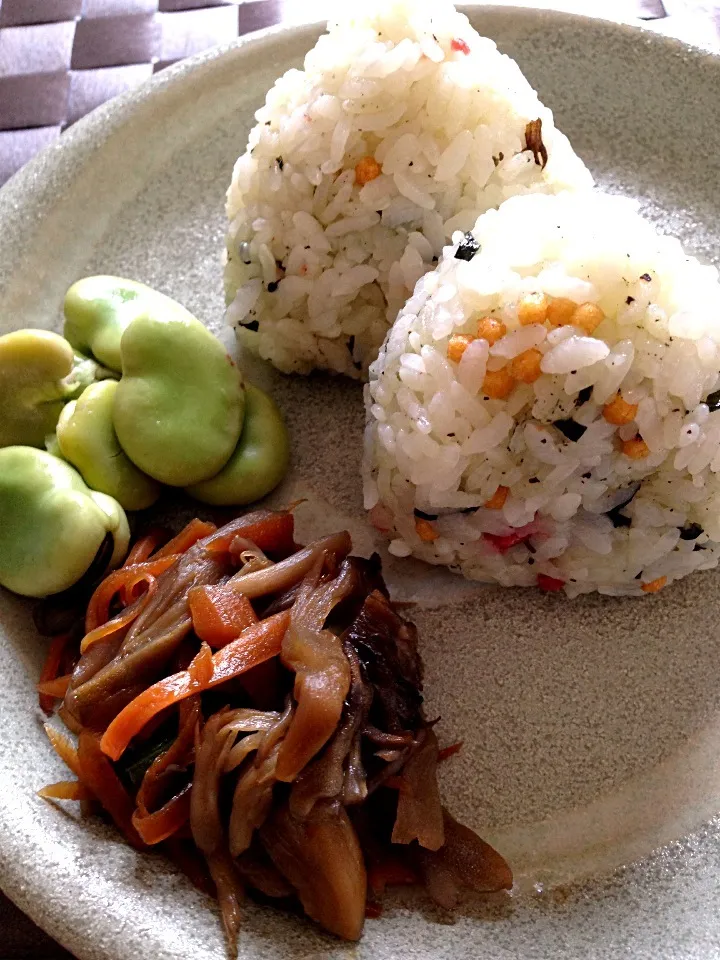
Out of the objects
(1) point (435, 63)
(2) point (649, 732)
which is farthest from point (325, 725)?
(1) point (435, 63)

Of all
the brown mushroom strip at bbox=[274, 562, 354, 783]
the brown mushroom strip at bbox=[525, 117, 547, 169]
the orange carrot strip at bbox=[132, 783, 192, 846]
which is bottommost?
the orange carrot strip at bbox=[132, 783, 192, 846]

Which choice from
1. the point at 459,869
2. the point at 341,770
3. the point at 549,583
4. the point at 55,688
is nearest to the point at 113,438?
the point at 55,688

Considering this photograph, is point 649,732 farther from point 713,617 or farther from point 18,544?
point 18,544

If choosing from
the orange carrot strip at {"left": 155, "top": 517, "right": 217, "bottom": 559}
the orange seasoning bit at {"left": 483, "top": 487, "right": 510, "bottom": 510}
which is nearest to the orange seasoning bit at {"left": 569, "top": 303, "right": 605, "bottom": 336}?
the orange seasoning bit at {"left": 483, "top": 487, "right": 510, "bottom": 510}

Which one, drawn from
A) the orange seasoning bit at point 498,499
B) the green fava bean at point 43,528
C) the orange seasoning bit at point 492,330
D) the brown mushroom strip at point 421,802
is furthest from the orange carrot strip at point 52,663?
the orange seasoning bit at point 492,330

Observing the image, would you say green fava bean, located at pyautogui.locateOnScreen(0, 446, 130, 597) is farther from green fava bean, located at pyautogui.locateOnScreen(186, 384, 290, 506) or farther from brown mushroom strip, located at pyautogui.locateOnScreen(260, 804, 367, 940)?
brown mushroom strip, located at pyautogui.locateOnScreen(260, 804, 367, 940)

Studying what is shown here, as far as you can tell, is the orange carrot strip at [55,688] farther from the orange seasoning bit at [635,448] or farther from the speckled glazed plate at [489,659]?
the orange seasoning bit at [635,448]

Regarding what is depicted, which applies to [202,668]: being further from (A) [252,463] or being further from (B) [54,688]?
(A) [252,463]
